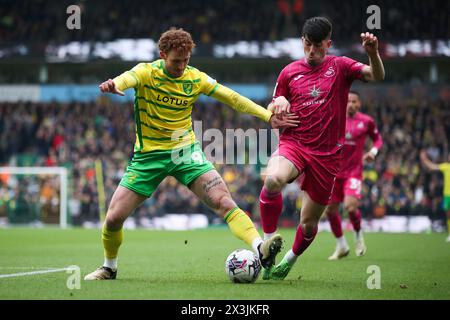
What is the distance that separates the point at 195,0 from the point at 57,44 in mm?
6848

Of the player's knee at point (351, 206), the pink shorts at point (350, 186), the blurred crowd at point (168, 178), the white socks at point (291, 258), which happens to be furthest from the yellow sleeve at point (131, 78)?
the blurred crowd at point (168, 178)

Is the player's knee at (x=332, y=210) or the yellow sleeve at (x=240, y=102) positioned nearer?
the yellow sleeve at (x=240, y=102)

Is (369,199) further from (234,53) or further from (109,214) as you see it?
(109,214)

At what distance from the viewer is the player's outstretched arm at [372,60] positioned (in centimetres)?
698

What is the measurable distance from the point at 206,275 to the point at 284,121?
82.5 inches

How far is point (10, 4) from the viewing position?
35.8 metres

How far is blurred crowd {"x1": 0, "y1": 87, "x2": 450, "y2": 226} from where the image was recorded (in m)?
25.0

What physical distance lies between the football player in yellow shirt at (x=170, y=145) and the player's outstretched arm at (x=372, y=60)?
34.3 inches

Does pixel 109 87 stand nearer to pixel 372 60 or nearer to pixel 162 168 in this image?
pixel 162 168

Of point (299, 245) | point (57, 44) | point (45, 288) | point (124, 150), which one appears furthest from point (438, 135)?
point (45, 288)

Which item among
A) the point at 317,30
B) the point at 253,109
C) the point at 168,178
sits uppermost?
the point at 317,30

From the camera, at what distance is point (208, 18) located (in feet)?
114

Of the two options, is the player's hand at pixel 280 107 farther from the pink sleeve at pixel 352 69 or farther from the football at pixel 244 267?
the football at pixel 244 267

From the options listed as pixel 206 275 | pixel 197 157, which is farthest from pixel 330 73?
pixel 206 275
